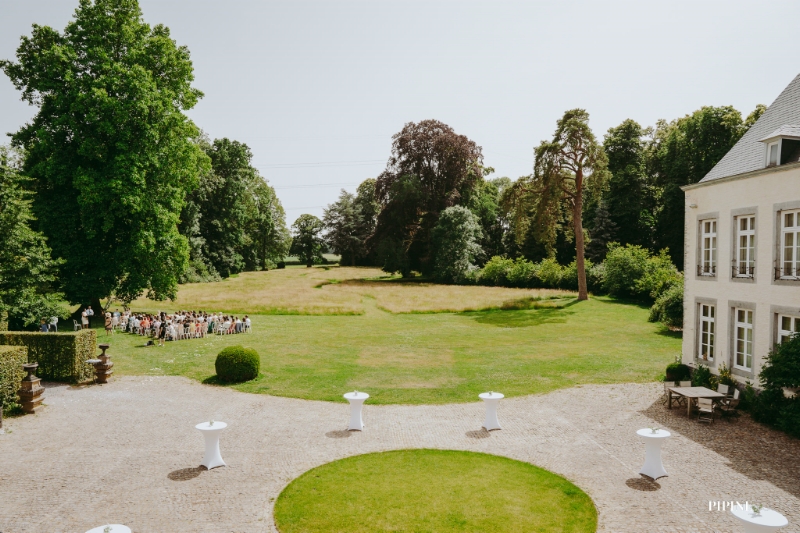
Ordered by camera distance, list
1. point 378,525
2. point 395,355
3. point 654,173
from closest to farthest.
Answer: point 378,525 < point 395,355 < point 654,173

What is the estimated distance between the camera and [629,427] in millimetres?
14750

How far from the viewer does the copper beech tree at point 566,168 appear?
132ft


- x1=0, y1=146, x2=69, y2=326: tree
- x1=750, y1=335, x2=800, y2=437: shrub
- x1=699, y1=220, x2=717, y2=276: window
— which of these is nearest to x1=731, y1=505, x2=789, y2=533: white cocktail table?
x1=750, y1=335, x2=800, y2=437: shrub

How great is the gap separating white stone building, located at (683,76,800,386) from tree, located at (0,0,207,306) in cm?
2715

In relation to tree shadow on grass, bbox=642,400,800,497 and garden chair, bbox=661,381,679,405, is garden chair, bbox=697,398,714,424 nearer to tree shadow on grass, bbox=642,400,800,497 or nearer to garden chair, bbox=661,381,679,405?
tree shadow on grass, bbox=642,400,800,497

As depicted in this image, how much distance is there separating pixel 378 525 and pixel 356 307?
1288 inches

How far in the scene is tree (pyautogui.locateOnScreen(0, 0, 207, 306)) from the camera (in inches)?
1124

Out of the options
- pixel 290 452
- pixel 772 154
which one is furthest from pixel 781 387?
pixel 290 452

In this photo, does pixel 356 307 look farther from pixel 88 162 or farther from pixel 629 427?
pixel 629 427

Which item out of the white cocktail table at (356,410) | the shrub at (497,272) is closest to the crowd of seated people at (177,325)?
the white cocktail table at (356,410)

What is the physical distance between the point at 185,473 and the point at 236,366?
332 inches

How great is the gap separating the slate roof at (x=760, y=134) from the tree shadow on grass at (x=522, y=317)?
1775 centimetres

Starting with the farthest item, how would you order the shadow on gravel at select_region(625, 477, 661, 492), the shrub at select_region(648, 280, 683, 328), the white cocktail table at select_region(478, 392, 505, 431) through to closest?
the shrub at select_region(648, 280, 683, 328) → the white cocktail table at select_region(478, 392, 505, 431) → the shadow on gravel at select_region(625, 477, 661, 492)

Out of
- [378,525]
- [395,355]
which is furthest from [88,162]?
[378,525]
